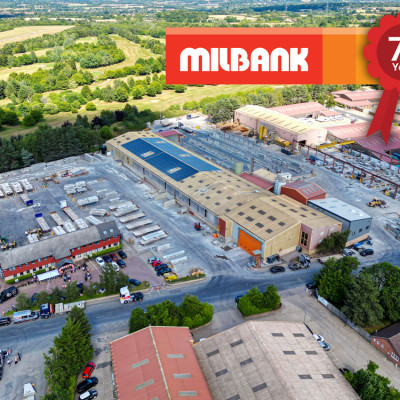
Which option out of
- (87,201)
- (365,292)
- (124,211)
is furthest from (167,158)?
(365,292)

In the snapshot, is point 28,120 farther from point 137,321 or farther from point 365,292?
point 365,292

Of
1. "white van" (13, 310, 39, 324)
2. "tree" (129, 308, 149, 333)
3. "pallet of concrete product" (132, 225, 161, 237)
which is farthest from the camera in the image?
"pallet of concrete product" (132, 225, 161, 237)

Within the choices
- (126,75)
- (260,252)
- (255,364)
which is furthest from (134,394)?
(126,75)

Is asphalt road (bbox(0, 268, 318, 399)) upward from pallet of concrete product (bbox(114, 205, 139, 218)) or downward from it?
downward

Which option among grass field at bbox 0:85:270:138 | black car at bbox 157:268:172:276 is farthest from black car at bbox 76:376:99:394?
grass field at bbox 0:85:270:138

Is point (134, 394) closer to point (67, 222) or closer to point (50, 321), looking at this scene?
point (50, 321)

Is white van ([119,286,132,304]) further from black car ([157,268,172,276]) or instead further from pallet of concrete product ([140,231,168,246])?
pallet of concrete product ([140,231,168,246])
